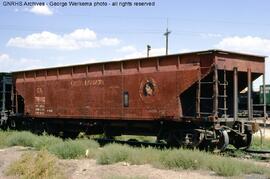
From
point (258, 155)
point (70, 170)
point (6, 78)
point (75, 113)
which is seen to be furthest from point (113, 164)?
point (6, 78)

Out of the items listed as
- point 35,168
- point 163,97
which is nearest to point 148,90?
point 163,97

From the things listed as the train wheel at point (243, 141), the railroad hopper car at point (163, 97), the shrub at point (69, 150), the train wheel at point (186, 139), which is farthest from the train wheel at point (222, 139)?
the shrub at point (69, 150)

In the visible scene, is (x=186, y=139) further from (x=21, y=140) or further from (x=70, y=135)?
(x=70, y=135)

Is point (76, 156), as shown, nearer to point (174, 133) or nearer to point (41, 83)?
point (174, 133)

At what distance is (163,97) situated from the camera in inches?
600

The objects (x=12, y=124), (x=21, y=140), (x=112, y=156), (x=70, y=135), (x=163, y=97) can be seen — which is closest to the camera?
(x=112, y=156)

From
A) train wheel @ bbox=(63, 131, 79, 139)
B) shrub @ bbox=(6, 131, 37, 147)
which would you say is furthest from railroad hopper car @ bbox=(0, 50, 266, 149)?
shrub @ bbox=(6, 131, 37, 147)

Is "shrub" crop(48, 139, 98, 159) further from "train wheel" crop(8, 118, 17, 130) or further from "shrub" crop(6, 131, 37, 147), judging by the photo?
"train wheel" crop(8, 118, 17, 130)

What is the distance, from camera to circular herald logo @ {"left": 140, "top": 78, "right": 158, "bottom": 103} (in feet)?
51.1

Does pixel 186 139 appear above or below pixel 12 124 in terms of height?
below

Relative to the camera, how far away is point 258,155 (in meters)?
14.2

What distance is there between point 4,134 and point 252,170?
1226 centimetres

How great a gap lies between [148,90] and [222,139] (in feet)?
10.6

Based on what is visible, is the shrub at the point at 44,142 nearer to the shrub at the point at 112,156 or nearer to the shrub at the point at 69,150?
the shrub at the point at 69,150
